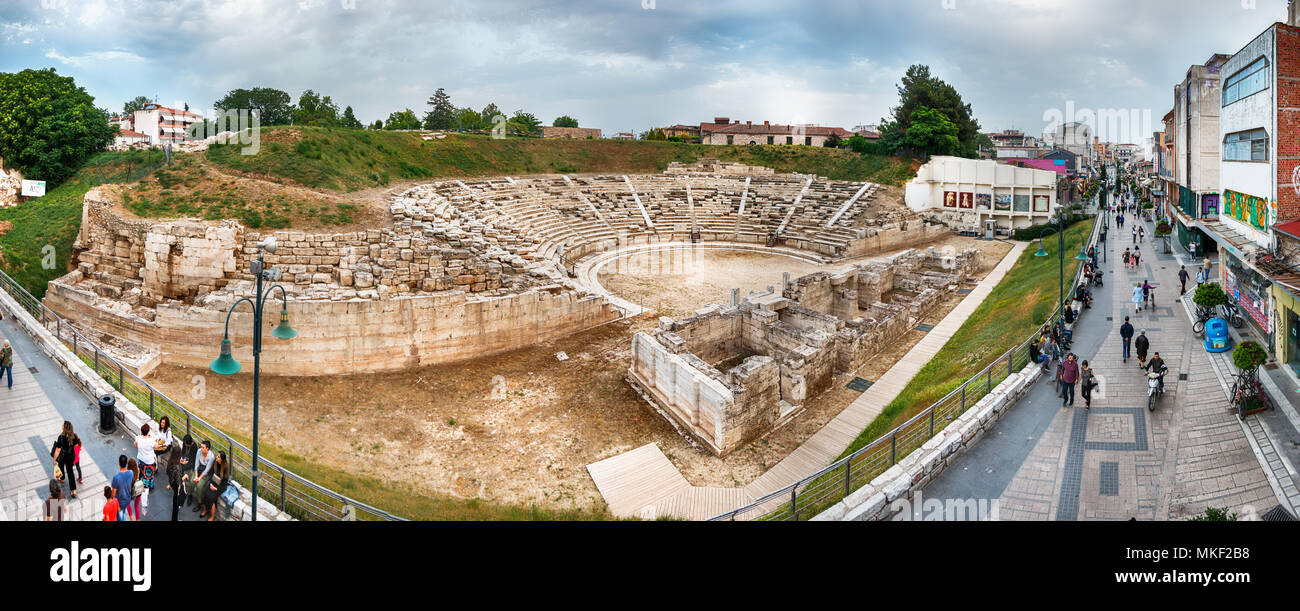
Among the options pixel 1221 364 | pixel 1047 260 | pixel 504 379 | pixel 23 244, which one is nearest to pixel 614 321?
pixel 504 379

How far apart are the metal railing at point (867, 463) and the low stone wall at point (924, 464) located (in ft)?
1.03

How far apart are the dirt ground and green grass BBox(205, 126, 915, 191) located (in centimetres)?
1575

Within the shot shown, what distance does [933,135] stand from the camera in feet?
164

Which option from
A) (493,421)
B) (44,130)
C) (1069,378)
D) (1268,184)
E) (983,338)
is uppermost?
(44,130)

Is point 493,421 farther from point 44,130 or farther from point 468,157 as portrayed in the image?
point 468,157

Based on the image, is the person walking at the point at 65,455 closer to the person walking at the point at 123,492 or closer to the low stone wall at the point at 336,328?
the person walking at the point at 123,492

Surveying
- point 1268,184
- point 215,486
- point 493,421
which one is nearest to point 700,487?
point 493,421

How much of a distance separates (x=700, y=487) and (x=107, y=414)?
1106cm

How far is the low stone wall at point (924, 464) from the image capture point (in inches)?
388

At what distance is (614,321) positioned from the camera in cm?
2425

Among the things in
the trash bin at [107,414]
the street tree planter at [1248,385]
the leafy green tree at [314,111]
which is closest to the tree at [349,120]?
the leafy green tree at [314,111]

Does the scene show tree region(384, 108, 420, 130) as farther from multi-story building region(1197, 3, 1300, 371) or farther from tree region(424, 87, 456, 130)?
multi-story building region(1197, 3, 1300, 371)
